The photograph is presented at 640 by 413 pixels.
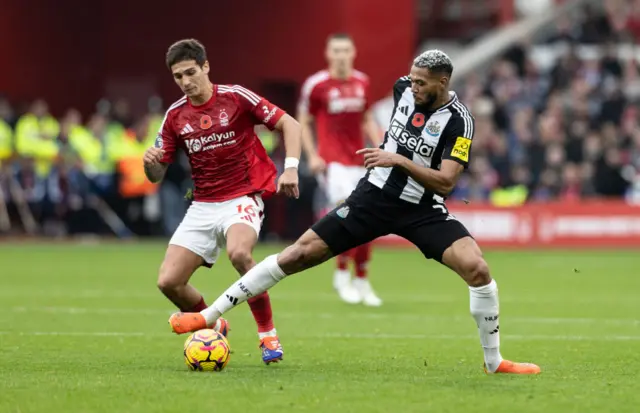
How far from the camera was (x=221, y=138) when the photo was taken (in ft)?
31.3

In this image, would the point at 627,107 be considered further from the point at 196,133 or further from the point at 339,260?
the point at 196,133

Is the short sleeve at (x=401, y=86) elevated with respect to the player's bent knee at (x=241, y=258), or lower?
elevated

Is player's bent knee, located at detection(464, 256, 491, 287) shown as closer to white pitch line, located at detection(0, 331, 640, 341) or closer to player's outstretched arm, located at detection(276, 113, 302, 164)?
player's outstretched arm, located at detection(276, 113, 302, 164)

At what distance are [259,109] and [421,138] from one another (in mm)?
1477

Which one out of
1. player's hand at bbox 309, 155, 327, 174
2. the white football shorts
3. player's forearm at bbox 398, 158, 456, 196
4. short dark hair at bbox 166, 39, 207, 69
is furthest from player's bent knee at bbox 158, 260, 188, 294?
player's hand at bbox 309, 155, 327, 174

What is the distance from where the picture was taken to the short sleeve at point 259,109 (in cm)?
955

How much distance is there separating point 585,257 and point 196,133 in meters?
13.2

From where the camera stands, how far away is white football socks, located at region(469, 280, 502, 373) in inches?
329

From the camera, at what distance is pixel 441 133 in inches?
336


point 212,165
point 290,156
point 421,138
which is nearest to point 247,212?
point 212,165

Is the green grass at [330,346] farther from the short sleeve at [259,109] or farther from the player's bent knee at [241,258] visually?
the short sleeve at [259,109]

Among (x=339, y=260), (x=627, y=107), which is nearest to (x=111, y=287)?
(x=339, y=260)

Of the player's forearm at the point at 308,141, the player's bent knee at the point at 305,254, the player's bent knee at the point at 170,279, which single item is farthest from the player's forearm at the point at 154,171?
the player's forearm at the point at 308,141

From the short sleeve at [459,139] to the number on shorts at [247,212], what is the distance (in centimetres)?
165
